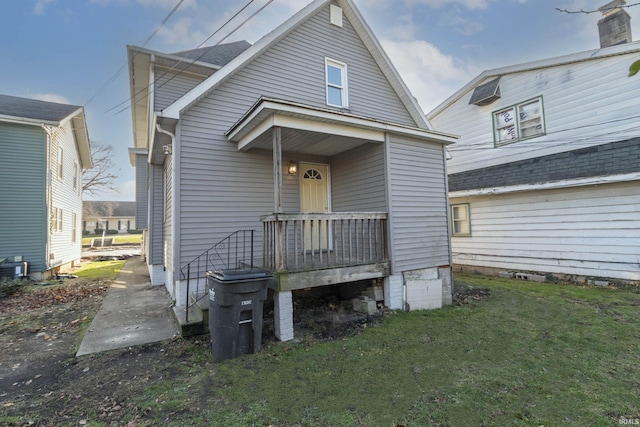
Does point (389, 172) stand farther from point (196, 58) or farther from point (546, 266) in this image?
point (546, 266)

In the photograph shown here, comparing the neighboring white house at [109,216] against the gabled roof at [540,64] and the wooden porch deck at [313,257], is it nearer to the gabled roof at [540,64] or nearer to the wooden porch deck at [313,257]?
the gabled roof at [540,64]

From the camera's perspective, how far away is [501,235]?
10258mm

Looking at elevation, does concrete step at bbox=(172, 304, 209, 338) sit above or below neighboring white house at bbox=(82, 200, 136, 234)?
below

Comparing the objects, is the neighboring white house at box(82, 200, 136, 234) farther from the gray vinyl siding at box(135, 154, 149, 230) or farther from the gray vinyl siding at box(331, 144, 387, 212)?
the gray vinyl siding at box(331, 144, 387, 212)

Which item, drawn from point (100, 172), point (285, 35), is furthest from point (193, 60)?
point (100, 172)

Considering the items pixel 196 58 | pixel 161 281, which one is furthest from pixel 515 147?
pixel 161 281

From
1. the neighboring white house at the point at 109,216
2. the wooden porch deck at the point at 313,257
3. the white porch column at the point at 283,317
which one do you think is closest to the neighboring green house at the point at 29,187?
the wooden porch deck at the point at 313,257

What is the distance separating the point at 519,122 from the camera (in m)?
10.5

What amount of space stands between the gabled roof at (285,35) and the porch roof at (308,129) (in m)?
1.00

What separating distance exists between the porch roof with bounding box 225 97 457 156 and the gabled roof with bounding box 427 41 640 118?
5.43 metres

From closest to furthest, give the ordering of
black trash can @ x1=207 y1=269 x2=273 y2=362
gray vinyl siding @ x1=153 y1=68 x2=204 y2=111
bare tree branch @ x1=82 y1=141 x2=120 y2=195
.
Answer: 1. black trash can @ x1=207 y1=269 x2=273 y2=362
2. gray vinyl siding @ x1=153 y1=68 x2=204 y2=111
3. bare tree branch @ x1=82 y1=141 x2=120 y2=195

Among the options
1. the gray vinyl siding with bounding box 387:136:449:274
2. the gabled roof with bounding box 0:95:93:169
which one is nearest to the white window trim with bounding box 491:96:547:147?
the gray vinyl siding with bounding box 387:136:449:274

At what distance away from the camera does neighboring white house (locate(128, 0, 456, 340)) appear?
5.62 meters

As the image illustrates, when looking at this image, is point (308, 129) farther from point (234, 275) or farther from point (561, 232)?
point (561, 232)
